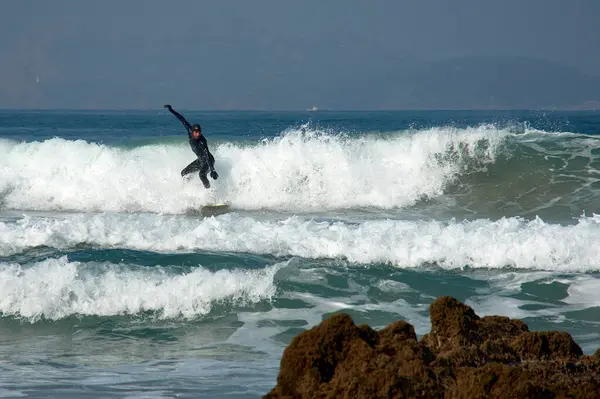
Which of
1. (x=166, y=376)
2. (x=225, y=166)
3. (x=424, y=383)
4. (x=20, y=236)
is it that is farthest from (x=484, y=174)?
(x=424, y=383)

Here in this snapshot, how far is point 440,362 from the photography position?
4652 mm

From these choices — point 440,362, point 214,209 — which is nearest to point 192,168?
point 214,209

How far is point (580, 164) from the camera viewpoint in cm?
2181

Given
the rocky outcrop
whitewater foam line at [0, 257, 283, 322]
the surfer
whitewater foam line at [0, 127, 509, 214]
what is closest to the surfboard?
whitewater foam line at [0, 127, 509, 214]

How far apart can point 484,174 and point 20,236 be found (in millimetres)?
12290

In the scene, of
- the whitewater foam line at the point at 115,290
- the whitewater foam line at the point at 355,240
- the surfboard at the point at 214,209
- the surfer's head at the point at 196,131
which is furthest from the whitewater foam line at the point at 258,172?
the whitewater foam line at the point at 115,290

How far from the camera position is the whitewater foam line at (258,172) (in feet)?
63.8

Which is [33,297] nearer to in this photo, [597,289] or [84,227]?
[84,227]

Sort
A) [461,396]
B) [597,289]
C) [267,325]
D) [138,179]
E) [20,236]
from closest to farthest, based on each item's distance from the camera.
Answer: [461,396]
[267,325]
[597,289]
[20,236]
[138,179]

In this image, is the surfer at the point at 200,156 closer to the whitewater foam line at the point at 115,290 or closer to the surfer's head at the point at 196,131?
the surfer's head at the point at 196,131

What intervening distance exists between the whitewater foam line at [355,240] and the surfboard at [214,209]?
474cm

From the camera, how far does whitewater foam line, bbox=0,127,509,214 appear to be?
1945 centimetres

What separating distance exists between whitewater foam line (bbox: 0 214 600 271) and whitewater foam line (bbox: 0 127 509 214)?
5340 mm

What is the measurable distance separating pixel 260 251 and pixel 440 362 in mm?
8134
